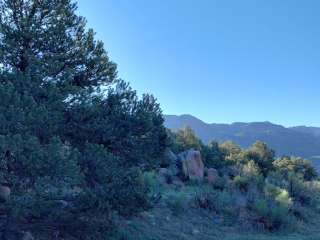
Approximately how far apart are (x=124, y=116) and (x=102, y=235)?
3333mm

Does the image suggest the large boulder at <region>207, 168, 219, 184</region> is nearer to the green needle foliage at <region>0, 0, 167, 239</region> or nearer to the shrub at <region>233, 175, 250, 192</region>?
the shrub at <region>233, 175, 250, 192</region>

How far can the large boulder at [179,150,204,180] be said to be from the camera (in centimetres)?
2721

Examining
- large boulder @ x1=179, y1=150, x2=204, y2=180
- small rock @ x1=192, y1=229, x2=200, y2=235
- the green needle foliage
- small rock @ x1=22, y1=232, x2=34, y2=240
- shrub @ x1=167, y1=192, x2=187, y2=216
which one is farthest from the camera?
large boulder @ x1=179, y1=150, x2=204, y2=180


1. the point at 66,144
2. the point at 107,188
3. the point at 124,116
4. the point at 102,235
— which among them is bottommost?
the point at 102,235

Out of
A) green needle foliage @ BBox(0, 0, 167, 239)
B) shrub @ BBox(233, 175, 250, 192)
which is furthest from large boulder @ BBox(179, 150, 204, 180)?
green needle foliage @ BBox(0, 0, 167, 239)

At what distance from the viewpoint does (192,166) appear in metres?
27.8

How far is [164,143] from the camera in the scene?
50.2 ft

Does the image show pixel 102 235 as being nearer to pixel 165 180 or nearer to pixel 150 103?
pixel 150 103

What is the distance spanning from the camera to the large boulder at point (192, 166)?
27.2m

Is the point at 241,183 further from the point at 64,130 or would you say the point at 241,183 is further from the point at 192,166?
the point at 64,130

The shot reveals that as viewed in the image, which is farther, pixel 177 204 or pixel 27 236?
pixel 177 204

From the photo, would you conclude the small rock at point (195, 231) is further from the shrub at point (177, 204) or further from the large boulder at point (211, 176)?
the large boulder at point (211, 176)

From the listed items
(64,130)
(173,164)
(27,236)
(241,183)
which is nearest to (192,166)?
(173,164)

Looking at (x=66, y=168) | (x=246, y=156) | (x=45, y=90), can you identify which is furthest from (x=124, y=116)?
(x=246, y=156)
